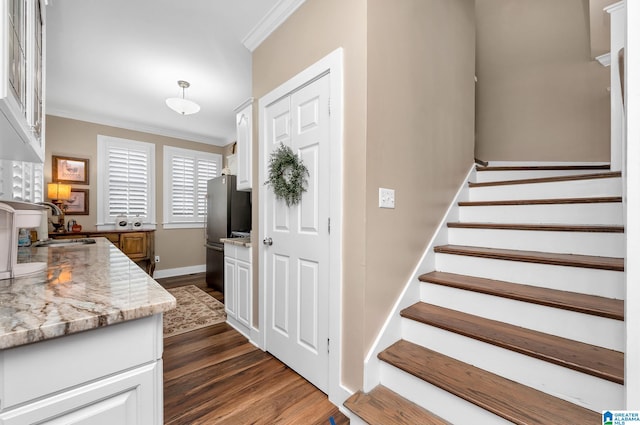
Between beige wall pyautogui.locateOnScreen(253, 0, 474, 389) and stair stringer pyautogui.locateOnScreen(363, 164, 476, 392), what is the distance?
5 centimetres

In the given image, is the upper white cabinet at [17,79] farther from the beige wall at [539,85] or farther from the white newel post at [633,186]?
the beige wall at [539,85]

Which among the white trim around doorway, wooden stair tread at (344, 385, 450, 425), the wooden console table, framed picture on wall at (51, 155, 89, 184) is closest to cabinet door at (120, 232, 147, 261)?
the wooden console table

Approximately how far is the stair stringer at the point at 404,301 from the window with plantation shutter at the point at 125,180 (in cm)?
466

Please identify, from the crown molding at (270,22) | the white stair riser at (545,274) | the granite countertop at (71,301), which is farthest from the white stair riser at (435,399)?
the crown molding at (270,22)

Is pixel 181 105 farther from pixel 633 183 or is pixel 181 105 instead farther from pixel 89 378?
pixel 633 183

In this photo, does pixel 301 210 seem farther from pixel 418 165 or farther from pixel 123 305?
pixel 123 305

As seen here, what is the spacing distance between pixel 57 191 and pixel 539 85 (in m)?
6.23

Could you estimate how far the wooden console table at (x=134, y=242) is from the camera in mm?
4007

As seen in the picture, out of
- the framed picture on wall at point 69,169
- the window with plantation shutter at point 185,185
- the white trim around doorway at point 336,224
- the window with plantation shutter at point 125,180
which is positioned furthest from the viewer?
the window with plantation shutter at point 185,185

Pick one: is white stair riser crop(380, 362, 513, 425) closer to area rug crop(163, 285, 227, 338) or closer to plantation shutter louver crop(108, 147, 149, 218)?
area rug crop(163, 285, 227, 338)

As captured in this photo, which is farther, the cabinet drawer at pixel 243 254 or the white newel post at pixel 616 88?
the cabinet drawer at pixel 243 254

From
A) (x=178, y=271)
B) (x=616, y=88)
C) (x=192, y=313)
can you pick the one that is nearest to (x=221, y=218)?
(x=192, y=313)

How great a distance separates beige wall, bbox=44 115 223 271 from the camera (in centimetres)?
412

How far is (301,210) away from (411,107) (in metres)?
1.03
